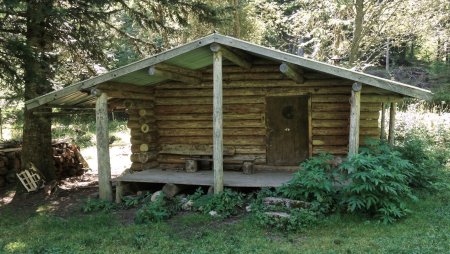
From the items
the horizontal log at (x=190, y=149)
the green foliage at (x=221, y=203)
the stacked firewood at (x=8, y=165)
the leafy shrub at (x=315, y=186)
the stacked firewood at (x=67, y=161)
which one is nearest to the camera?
the leafy shrub at (x=315, y=186)

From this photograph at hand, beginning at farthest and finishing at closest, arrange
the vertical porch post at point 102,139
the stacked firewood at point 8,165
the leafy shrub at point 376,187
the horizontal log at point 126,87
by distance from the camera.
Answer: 1. the stacked firewood at point 8,165
2. the vertical porch post at point 102,139
3. the horizontal log at point 126,87
4. the leafy shrub at point 376,187

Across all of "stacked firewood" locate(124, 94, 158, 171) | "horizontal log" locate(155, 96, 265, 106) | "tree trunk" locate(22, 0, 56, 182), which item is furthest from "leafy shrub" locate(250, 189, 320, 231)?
"tree trunk" locate(22, 0, 56, 182)

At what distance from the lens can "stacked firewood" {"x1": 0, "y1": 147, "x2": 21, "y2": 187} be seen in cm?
1063

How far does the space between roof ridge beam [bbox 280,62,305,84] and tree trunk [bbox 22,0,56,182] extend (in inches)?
198

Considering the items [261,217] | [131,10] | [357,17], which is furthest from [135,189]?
[357,17]

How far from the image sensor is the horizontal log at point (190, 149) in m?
10.3

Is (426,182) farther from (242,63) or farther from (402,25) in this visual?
(402,25)

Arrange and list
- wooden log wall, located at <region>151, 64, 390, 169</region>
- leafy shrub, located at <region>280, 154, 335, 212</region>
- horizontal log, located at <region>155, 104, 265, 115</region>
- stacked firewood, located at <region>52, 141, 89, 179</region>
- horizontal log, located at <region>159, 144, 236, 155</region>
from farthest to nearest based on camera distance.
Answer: stacked firewood, located at <region>52, 141, 89, 179</region> < horizontal log, located at <region>159, 144, 236, 155</region> < horizontal log, located at <region>155, 104, 265, 115</region> < wooden log wall, located at <region>151, 64, 390, 169</region> < leafy shrub, located at <region>280, 154, 335, 212</region>

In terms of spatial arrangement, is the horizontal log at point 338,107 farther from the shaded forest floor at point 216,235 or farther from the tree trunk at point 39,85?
the tree trunk at point 39,85

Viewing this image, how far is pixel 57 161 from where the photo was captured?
11.6 m

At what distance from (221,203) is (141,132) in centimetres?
376

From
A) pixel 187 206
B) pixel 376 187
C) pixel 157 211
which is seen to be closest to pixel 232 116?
pixel 187 206

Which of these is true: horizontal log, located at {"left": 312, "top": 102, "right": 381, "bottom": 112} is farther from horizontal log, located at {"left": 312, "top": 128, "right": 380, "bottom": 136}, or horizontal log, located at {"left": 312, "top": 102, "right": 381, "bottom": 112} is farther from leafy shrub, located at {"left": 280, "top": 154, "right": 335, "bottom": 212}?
leafy shrub, located at {"left": 280, "top": 154, "right": 335, "bottom": 212}

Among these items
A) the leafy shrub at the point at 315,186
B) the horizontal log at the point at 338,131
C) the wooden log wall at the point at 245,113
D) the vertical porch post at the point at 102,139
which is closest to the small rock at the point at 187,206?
the leafy shrub at the point at 315,186
